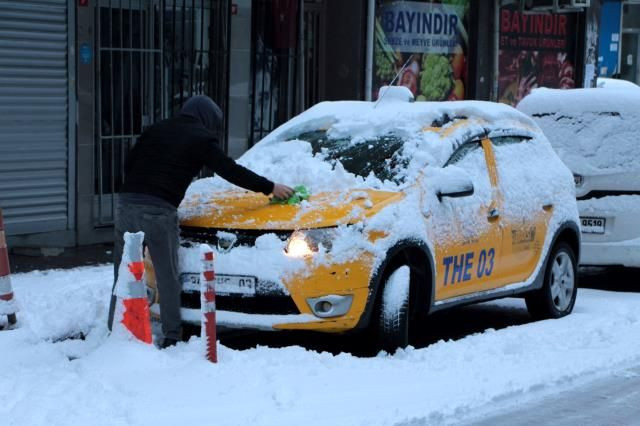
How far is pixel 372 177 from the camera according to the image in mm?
8320

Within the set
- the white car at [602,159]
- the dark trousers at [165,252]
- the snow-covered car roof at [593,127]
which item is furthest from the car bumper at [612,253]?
the dark trousers at [165,252]

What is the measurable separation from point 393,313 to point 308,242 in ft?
2.50

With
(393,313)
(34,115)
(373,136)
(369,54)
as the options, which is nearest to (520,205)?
(373,136)

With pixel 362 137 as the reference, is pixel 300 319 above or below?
below

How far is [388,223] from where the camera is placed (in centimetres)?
773

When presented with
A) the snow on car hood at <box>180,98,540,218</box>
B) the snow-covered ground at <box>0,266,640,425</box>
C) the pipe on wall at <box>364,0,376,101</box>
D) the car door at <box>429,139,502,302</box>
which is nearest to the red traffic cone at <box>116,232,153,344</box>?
the snow-covered ground at <box>0,266,640,425</box>

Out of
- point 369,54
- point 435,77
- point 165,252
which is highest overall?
point 369,54

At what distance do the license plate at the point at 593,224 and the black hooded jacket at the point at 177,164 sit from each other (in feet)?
15.3

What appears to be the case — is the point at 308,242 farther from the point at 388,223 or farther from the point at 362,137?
the point at 362,137

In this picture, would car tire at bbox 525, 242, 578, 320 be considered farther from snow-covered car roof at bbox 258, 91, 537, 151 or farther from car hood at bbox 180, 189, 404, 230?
car hood at bbox 180, 189, 404, 230

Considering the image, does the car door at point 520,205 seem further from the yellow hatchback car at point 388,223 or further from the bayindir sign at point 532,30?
the bayindir sign at point 532,30

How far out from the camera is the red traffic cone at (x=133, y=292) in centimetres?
719

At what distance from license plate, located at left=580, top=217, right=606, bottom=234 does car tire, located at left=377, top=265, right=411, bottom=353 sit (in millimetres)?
4171

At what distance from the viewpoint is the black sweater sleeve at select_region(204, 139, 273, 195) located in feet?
25.6
